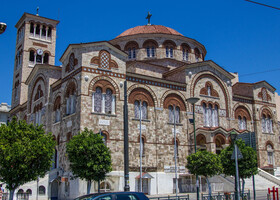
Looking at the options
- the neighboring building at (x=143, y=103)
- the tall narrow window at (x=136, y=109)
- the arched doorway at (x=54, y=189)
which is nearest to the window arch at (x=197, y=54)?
the neighboring building at (x=143, y=103)

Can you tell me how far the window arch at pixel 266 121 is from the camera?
145ft

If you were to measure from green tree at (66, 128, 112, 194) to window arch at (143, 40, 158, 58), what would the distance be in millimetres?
22292

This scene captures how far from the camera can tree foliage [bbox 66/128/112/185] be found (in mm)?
24114

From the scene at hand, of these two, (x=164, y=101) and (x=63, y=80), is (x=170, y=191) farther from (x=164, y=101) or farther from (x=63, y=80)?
(x=63, y=80)

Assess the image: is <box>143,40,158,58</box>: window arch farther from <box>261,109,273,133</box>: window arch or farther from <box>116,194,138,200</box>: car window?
<box>116,194,138,200</box>: car window

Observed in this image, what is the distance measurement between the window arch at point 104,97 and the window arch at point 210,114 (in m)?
11.8

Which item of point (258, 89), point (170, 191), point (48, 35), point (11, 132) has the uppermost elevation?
point (48, 35)

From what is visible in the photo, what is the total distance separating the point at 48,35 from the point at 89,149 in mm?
31394

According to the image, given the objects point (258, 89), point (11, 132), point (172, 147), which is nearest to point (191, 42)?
point (258, 89)

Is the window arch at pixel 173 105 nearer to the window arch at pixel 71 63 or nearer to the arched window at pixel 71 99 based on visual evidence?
the arched window at pixel 71 99

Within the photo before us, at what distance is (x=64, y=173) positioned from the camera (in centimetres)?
3131

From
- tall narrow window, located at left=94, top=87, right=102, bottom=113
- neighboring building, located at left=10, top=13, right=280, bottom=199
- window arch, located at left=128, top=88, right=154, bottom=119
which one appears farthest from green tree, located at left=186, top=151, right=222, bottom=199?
tall narrow window, located at left=94, top=87, right=102, bottom=113

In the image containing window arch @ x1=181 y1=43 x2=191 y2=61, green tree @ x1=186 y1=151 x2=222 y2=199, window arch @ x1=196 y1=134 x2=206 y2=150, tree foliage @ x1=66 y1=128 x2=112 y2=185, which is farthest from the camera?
window arch @ x1=181 y1=43 x2=191 y2=61

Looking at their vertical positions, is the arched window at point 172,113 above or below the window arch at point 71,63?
below
